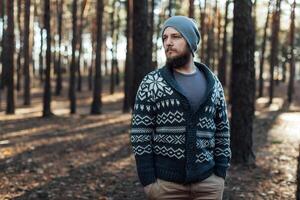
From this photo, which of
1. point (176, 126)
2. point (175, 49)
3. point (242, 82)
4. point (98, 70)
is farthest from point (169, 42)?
point (98, 70)

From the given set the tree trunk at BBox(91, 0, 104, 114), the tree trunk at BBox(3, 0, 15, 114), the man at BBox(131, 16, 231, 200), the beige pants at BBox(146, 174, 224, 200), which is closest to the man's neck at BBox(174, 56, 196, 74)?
the man at BBox(131, 16, 231, 200)

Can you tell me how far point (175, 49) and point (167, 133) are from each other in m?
0.59

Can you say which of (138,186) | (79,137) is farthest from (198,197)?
(79,137)

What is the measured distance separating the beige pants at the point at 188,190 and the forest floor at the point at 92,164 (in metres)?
4.28

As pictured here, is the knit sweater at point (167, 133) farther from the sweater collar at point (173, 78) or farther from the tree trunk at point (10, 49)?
the tree trunk at point (10, 49)

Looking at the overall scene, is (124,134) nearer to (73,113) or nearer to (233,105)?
(233,105)

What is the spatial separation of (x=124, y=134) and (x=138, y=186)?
6.93 metres

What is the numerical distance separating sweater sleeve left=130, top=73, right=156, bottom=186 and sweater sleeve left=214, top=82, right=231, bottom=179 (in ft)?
1.70

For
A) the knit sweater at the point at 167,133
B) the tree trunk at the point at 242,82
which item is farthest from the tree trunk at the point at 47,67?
the knit sweater at the point at 167,133

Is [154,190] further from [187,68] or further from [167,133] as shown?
[187,68]

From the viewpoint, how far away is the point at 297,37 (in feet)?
181

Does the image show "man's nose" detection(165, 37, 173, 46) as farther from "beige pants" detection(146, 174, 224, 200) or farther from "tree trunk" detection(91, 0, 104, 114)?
"tree trunk" detection(91, 0, 104, 114)

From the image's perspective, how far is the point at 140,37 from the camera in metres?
12.8

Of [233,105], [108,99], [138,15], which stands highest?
[138,15]
